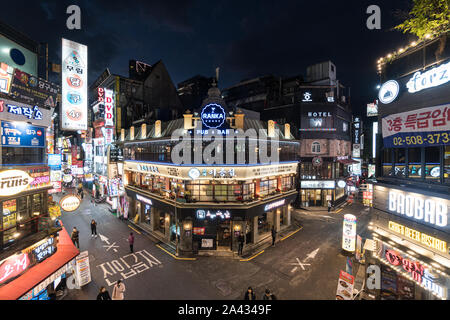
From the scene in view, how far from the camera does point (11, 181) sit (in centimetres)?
875

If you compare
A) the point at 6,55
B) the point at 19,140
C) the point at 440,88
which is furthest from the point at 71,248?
the point at 440,88

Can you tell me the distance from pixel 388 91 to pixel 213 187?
1419 cm

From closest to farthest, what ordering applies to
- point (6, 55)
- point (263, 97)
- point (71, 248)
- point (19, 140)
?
point (19, 140), point (6, 55), point (71, 248), point (263, 97)

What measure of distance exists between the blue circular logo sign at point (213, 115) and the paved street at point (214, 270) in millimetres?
12106

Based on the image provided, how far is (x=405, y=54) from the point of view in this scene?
379 inches

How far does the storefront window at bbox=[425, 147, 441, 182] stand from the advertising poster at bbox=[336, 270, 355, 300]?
257 inches

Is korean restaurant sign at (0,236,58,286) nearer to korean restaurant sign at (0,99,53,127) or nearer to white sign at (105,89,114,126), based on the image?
korean restaurant sign at (0,99,53,127)

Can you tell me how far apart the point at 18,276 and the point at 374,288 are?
1918 cm

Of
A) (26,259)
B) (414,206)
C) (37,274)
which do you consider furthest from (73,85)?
(414,206)

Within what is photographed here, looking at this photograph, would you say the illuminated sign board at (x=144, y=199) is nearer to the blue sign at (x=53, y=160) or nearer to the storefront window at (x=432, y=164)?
the blue sign at (x=53, y=160)

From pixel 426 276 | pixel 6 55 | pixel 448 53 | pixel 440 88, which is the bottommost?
pixel 426 276

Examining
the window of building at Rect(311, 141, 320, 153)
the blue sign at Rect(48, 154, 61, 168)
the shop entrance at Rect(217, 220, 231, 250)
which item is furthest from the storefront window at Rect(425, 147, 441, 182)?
the blue sign at Rect(48, 154, 61, 168)

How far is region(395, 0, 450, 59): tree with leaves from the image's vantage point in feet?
23.4

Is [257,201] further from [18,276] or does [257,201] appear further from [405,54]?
[18,276]
